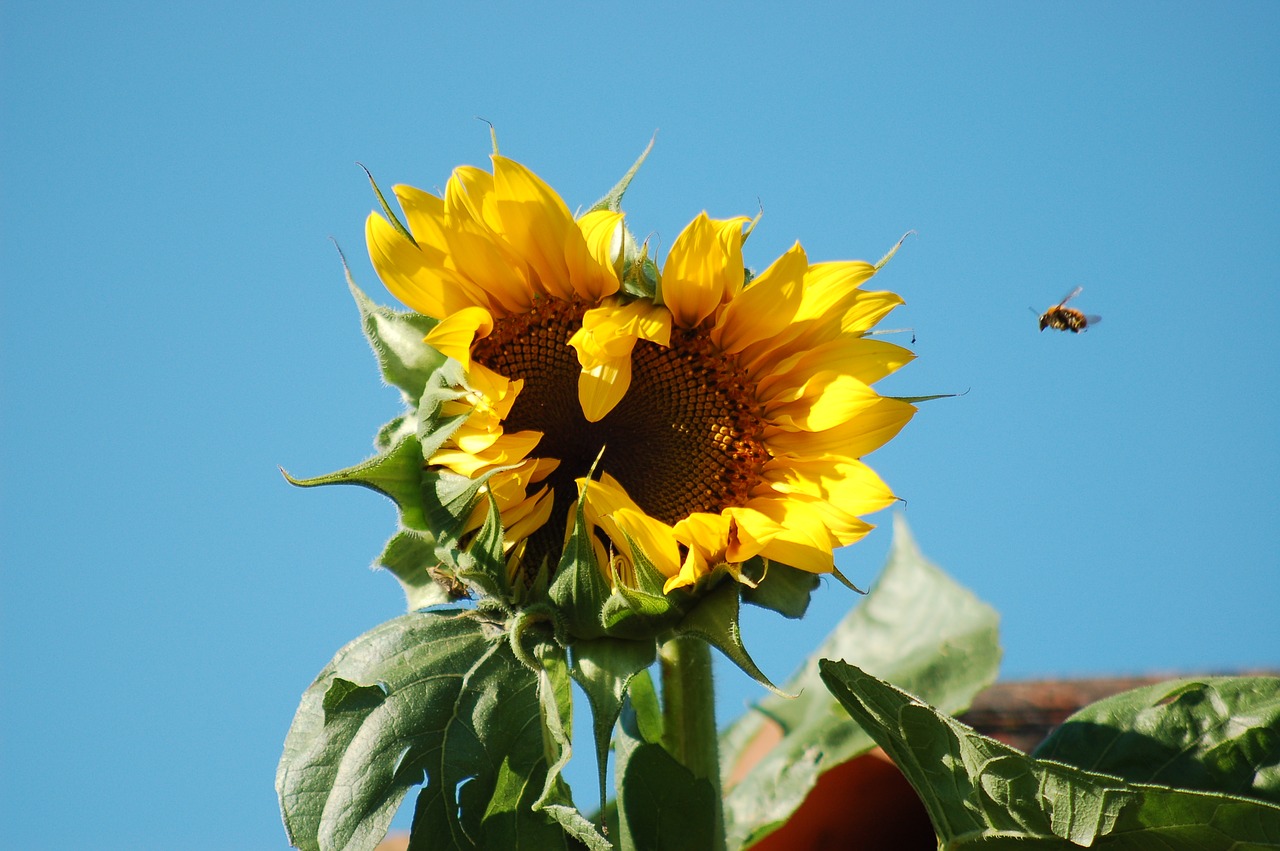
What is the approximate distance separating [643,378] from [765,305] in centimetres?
18

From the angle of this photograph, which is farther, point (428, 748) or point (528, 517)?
point (528, 517)

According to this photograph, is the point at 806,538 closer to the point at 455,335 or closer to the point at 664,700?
the point at 664,700

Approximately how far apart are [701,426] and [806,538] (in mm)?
236

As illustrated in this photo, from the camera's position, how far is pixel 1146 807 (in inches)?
52.7

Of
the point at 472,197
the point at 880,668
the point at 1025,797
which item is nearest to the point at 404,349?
the point at 472,197

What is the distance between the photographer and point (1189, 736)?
1.57m

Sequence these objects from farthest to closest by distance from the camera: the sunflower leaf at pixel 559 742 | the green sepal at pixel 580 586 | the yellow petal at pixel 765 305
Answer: the yellow petal at pixel 765 305 → the green sepal at pixel 580 586 → the sunflower leaf at pixel 559 742

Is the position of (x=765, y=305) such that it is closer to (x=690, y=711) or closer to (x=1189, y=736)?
(x=690, y=711)

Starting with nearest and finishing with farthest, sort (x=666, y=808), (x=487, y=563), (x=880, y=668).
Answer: (x=487, y=563)
(x=666, y=808)
(x=880, y=668)

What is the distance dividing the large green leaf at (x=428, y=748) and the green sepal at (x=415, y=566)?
8 centimetres

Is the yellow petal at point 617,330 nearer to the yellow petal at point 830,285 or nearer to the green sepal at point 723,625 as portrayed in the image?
the yellow petal at point 830,285

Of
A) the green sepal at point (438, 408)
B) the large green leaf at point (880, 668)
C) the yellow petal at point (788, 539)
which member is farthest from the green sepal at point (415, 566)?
the large green leaf at point (880, 668)

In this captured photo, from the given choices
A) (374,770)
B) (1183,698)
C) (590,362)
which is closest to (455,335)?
(590,362)

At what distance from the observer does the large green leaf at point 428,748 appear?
1359 mm
